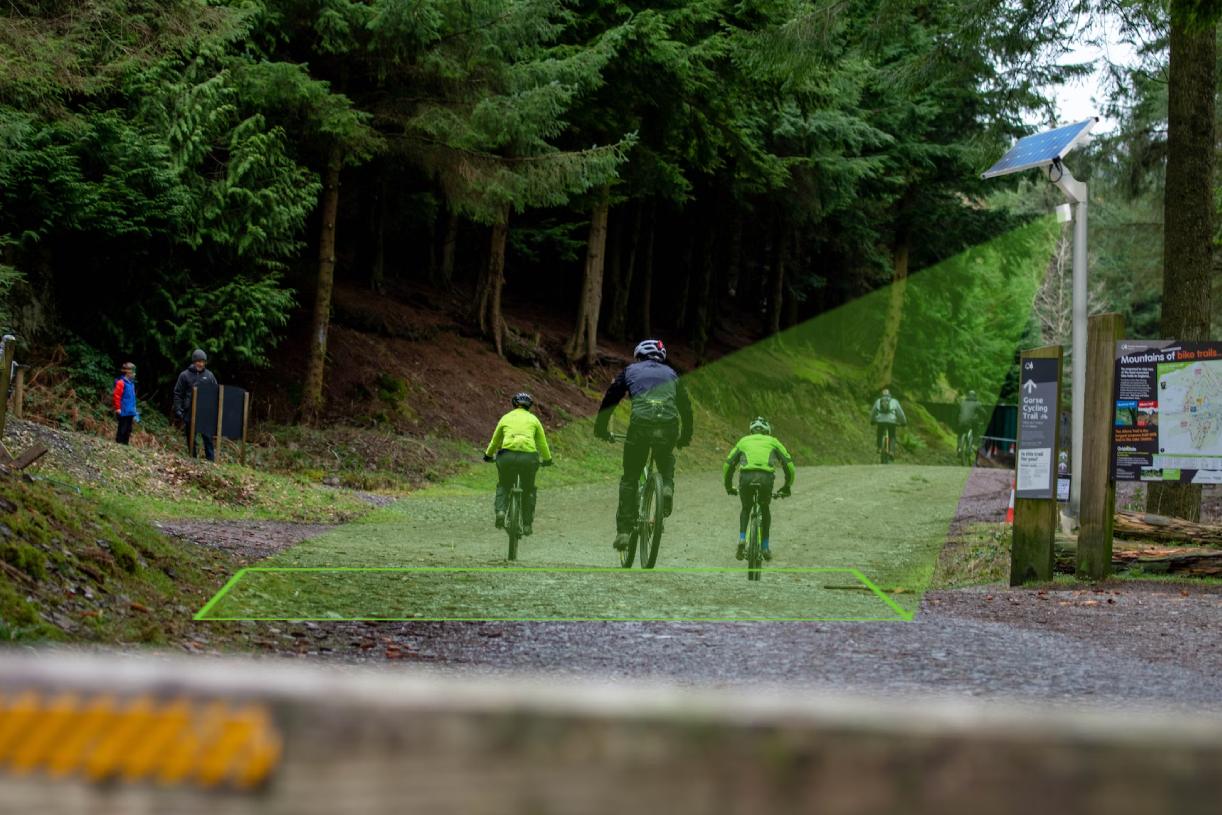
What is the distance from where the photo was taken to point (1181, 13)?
8953 millimetres

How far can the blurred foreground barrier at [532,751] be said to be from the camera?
2.86 feet

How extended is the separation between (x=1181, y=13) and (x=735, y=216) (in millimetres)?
32646

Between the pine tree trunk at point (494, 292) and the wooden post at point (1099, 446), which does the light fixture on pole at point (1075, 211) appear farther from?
the pine tree trunk at point (494, 292)

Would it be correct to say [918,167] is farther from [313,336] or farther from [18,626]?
[18,626]

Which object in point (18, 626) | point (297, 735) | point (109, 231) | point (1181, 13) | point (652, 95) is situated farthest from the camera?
point (652, 95)

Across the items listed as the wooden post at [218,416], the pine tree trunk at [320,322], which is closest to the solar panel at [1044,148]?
the wooden post at [218,416]

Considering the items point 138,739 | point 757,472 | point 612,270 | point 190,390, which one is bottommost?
point 138,739

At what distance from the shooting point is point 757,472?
11922 mm

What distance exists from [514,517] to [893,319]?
30.8 metres

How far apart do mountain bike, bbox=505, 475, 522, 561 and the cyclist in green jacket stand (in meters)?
2.28

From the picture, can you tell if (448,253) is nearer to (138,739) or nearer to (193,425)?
(193,425)

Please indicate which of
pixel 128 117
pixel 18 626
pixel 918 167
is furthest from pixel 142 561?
pixel 918 167

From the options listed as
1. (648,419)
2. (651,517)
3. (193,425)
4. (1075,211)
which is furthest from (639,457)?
(193,425)

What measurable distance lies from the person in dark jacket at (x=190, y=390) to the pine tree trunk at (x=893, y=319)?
2639 cm
